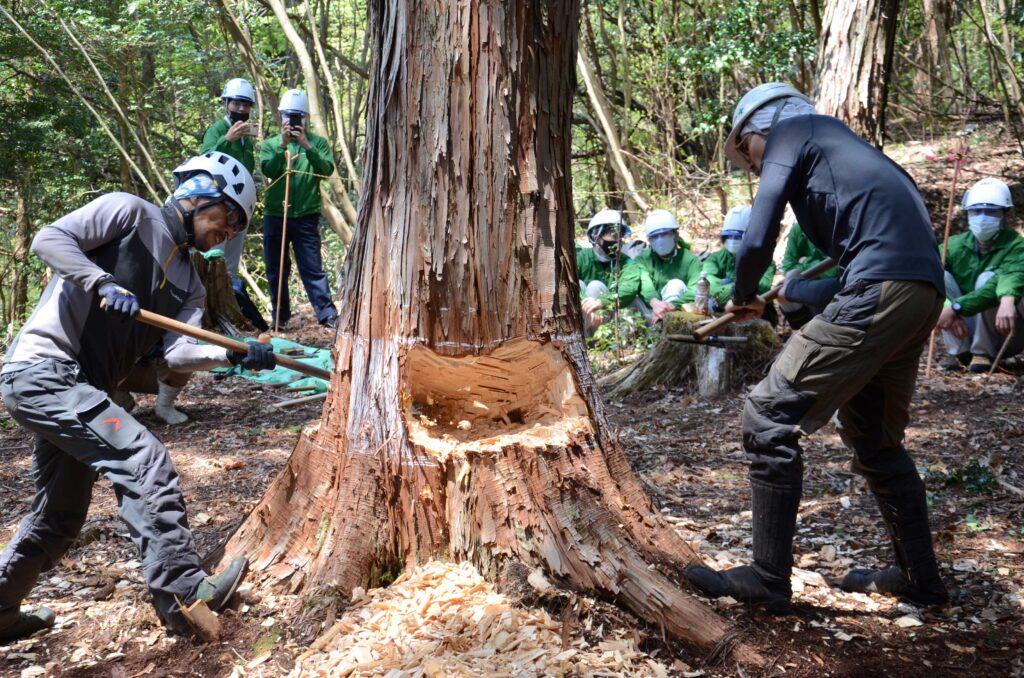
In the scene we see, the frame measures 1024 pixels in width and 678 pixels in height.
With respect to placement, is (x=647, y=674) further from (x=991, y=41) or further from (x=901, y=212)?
(x=991, y=41)

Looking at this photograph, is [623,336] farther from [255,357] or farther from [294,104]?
[255,357]

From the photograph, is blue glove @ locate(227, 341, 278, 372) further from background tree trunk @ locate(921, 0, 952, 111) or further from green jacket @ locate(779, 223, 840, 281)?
background tree trunk @ locate(921, 0, 952, 111)

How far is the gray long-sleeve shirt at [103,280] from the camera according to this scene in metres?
3.00

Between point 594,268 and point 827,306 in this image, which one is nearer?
point 827,306

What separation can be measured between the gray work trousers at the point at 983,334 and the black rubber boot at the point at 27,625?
7.40 metres

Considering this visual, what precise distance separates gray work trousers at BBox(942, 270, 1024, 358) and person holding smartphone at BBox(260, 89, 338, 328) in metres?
5.87

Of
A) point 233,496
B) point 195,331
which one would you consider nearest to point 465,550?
point 195,331

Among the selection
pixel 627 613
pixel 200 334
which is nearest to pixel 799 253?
pixel 627 613

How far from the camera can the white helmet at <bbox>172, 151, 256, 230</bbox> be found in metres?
3.38

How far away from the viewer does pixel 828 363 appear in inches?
118

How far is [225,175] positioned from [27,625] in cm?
192

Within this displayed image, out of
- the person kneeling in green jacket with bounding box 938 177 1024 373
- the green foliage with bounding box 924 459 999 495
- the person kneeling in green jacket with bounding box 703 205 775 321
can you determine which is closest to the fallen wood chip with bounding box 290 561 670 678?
the green foliage with bounding box 924 459 999 495

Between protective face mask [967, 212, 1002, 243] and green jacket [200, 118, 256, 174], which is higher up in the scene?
green jacket [200, 118, 256, 174]

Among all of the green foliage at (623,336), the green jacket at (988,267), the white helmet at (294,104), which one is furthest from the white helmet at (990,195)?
the white helmet at (294,104)
